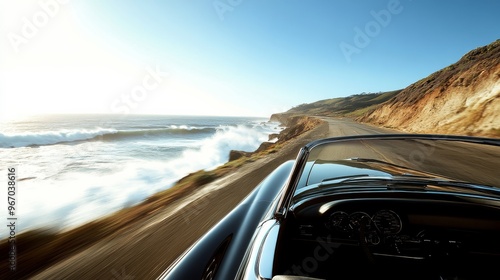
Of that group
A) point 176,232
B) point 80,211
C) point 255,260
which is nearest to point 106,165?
point 80,211

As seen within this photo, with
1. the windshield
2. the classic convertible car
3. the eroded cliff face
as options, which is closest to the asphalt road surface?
the classic convertible car

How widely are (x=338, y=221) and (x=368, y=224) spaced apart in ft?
0.67

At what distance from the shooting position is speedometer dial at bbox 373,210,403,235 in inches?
61.4

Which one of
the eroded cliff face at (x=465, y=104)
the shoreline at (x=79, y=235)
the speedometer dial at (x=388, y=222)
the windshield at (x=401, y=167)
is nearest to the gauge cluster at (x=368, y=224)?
the speedometer dial at (x=388, y=222)

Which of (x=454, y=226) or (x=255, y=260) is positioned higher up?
(x=255, y=260)

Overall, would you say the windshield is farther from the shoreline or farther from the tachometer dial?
the shoreline

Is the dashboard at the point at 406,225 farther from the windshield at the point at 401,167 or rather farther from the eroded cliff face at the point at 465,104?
the eroded cliff face at the point at 465,104

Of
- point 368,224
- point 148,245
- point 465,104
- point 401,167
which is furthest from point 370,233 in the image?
point 465,104

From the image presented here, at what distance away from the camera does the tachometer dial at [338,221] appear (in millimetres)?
1559

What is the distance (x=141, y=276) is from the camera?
209cm

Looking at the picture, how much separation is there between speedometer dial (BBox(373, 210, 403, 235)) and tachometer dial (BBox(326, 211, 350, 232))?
7.3 inches

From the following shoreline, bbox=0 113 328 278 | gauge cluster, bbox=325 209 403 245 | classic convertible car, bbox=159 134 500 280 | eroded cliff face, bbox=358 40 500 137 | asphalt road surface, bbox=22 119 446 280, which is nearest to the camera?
classic convertible car, bbox=159 134 500 280

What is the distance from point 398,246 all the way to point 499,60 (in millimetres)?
25597

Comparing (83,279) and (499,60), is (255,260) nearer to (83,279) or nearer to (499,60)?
(83,279)
